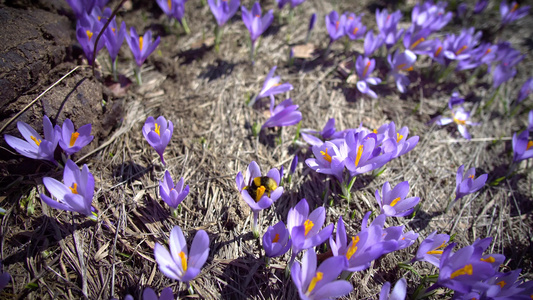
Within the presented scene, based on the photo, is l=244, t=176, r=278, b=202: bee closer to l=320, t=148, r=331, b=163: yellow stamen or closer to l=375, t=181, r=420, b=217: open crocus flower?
l=320, t=148, r=331, b=163: yellow stamen

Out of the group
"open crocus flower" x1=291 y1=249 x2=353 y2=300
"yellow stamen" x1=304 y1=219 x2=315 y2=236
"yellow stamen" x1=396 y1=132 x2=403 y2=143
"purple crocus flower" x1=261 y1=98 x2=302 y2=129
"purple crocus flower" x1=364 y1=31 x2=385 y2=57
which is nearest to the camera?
"open crocus flower" x1=291 y1=249 x2=353 y2=300

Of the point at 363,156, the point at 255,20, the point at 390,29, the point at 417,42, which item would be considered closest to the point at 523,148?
the point at 417,42

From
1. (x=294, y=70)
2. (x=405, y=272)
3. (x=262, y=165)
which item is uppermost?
(x=294, y=70)

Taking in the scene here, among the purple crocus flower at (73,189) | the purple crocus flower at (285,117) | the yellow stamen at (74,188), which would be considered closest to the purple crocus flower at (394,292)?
the purple crocus flower at (285,117)

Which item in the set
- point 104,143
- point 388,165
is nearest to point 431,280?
point 388,165

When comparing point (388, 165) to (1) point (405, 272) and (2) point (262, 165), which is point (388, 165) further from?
(2) point (262, 165)

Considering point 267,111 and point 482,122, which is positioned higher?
point 267,111

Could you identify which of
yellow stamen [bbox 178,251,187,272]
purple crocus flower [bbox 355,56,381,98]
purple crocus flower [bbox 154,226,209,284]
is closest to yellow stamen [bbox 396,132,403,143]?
purple crocus flower [bbox 355,56,381,98]
